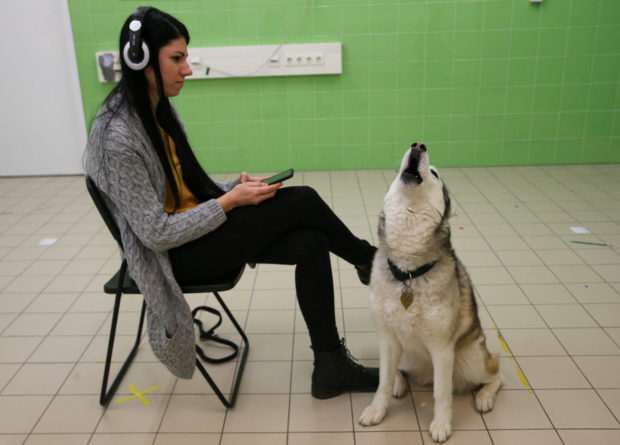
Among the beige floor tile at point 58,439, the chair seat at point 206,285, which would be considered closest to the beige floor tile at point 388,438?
the chair seat at point 206,285

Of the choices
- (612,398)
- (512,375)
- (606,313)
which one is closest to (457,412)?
(512,375)

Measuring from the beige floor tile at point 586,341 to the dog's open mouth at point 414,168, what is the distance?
118cm

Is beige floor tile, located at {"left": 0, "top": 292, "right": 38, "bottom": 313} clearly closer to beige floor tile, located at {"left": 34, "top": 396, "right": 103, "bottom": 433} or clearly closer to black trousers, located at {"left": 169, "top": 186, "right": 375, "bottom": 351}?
beige floor tile, located at {"left": 34, "top": 396, "right": 103, "bottom": 433}

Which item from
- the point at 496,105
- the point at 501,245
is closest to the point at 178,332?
the point at 501,245

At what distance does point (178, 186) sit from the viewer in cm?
194

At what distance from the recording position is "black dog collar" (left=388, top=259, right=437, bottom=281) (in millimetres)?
1622

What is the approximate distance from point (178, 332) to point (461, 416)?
0.98 m

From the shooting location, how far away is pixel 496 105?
455cm

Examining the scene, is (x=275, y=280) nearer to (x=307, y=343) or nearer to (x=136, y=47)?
(x=307, y=343)

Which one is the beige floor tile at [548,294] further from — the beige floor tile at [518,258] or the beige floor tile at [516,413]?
the beige floor tile at [516,413]

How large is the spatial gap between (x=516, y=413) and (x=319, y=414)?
2.17 feet

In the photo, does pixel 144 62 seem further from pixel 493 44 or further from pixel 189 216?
pixel 493 44

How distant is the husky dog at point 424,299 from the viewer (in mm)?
1540

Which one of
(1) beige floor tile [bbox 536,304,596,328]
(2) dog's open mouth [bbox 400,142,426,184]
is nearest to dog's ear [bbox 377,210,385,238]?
(2) dog's open mouth [bbox 400,142,426,184]
